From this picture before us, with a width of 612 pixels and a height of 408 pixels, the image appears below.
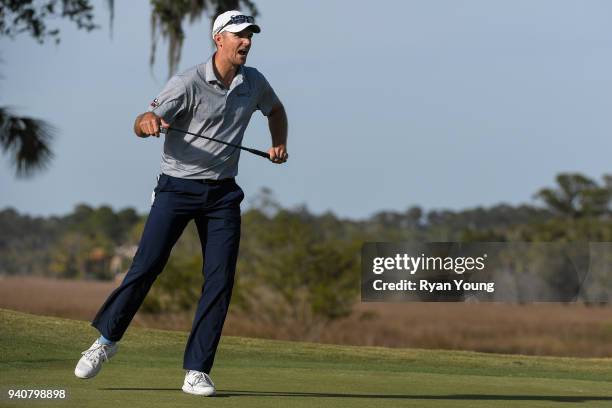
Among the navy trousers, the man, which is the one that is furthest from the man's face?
the navy trousers

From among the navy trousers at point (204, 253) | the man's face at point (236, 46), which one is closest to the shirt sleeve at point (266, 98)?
the man's face at point (236, 46)

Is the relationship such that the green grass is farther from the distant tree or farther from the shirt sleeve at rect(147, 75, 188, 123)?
the distant tree

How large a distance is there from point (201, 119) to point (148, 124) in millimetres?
365

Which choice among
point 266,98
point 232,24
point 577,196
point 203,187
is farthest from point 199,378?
point 577,196

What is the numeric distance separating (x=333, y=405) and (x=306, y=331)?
26.3m

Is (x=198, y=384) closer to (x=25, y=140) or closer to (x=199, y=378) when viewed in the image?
(x=199, y=378)

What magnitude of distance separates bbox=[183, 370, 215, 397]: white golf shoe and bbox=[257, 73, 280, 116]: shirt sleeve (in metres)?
1.57

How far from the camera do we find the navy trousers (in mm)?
7219

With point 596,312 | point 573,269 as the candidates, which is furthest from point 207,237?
point 596,312

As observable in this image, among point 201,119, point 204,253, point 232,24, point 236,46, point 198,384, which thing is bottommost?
point 198,384

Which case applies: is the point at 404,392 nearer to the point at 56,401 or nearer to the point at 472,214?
the point at 56,401

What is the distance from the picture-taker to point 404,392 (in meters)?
7.71

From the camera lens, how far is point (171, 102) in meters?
7.01

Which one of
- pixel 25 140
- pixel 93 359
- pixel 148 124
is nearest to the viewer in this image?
pixel 148 124
